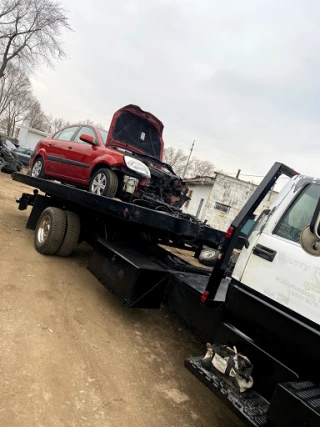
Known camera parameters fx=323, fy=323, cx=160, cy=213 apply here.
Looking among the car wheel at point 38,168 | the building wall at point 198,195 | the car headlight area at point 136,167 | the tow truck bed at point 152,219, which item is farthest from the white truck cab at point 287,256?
the building wall at point 198,195

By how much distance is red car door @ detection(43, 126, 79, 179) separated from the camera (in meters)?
6.51

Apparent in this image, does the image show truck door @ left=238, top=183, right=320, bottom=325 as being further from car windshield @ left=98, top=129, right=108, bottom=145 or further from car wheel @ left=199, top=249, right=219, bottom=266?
car windshield @ left=98, top=129, right=108, bottom=145

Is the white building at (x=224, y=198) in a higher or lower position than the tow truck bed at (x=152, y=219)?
higher

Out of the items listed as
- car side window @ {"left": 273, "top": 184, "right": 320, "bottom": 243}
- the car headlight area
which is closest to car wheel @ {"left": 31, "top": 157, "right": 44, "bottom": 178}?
the car headlight area

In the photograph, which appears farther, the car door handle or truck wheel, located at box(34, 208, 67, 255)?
truck wheel, located at box(34, 208, 67, 255)

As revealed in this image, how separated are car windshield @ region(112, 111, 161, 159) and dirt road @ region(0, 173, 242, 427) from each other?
2.83 metres

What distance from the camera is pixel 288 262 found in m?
2.35

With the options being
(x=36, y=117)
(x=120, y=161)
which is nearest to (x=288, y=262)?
(x=120, y=161)

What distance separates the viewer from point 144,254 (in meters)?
4.26

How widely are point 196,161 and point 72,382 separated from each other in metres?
74.1

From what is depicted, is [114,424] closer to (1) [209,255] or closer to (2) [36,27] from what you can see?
(1) [209,255]

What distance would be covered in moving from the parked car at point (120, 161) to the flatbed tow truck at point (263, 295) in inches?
50.5

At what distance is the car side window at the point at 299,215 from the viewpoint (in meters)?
2.43

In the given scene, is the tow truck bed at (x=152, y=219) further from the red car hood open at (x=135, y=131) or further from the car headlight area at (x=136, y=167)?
the red car hood open at (x=135, y=131)
